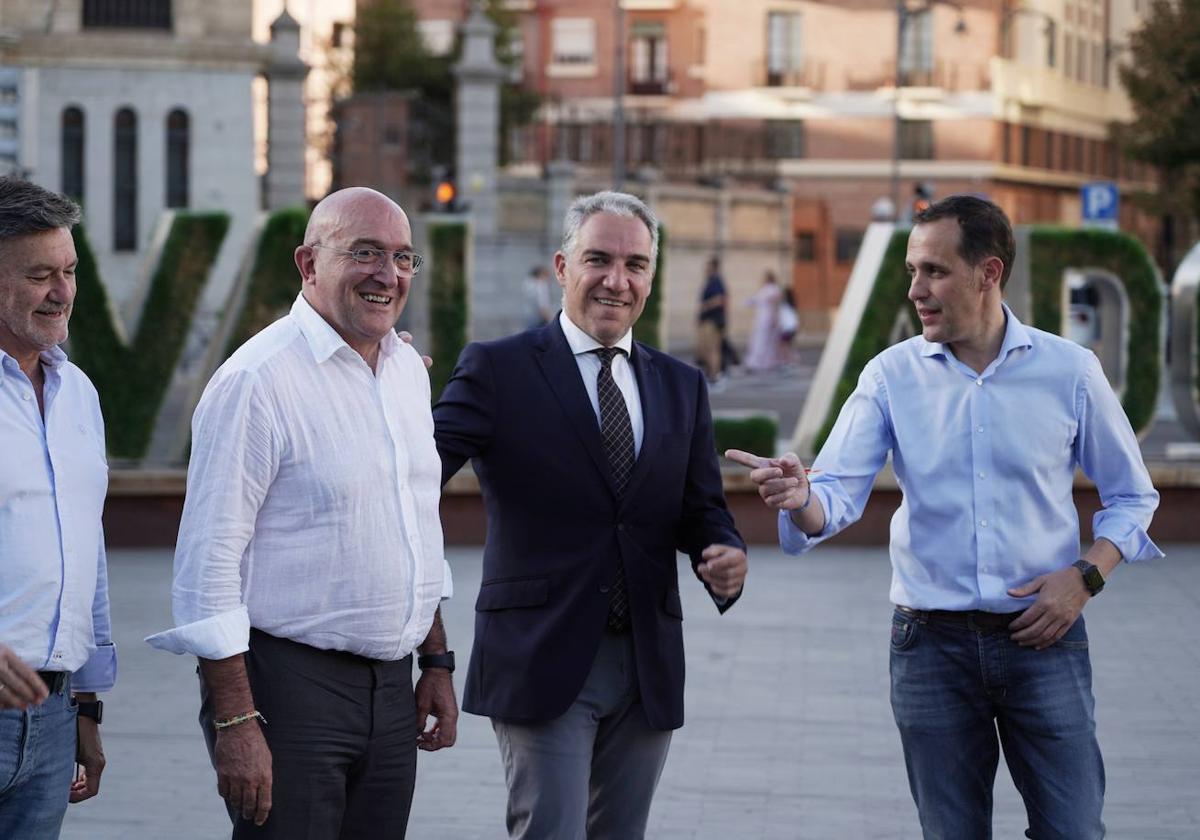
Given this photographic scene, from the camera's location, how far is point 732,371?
39.9 metres

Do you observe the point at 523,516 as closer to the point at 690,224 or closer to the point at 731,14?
the point at 690,224

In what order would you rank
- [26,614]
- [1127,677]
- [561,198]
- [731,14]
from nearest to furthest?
[26,614] → [1127,677] → [561,198] → [731,14]

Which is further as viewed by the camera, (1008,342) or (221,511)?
(1008,342)

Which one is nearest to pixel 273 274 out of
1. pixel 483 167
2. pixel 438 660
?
pixel 438 660

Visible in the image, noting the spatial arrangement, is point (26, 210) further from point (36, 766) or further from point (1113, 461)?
point (1113, 461)

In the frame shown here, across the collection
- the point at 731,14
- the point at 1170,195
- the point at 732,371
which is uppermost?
the point at 731,14

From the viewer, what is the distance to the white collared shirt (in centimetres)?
512

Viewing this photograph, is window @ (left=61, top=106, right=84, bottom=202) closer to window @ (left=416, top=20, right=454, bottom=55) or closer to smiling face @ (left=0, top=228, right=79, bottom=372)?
window @ (left=416, top=20, right=454, bottom=55)

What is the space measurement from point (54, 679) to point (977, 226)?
2.38m

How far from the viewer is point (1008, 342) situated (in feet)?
16.4

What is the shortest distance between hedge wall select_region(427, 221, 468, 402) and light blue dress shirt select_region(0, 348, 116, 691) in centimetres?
1093

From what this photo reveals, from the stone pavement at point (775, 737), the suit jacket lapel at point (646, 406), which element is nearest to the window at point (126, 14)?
the stone pavement at point (775, 737)

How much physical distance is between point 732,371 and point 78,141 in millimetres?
13202

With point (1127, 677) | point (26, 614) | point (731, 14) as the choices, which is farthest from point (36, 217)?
point (731, 14)
